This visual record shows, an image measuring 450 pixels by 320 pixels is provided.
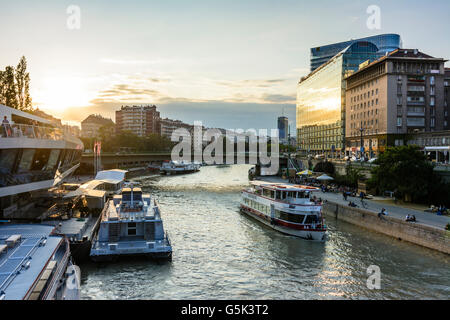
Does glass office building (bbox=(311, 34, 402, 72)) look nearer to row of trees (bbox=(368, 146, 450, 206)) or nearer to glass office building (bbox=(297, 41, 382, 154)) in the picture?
glass office building (bbox=(297, 41, 382, 154))

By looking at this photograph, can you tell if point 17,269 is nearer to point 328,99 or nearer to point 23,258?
point 23,258

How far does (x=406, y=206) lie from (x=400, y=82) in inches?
1731

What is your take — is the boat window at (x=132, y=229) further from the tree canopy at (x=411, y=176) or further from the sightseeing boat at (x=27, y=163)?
the tree canopy at (x=411, y=176)

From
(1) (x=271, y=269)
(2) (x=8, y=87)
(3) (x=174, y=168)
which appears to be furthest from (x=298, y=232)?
(3) (x=174, y=168)

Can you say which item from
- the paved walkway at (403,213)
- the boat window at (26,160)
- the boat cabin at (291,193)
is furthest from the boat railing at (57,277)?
the paved walkway at (403,213)

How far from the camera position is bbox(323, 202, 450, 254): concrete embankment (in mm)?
27000

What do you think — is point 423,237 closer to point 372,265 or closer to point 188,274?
point 372,265

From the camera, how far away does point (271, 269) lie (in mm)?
23594

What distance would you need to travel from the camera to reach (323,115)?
Answer: 119500 mm

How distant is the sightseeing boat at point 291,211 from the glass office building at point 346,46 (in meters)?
131

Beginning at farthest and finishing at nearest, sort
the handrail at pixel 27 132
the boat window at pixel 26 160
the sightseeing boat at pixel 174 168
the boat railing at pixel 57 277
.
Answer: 1. the sightseeing boat at pixel 174 168
2. the boat window at pixel 26 160
3. the handrail at pixel 27 132
4. the boat railing at pixel 57 277

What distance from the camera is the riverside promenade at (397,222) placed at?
89.9 feet

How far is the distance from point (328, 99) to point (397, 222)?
8921 cm
